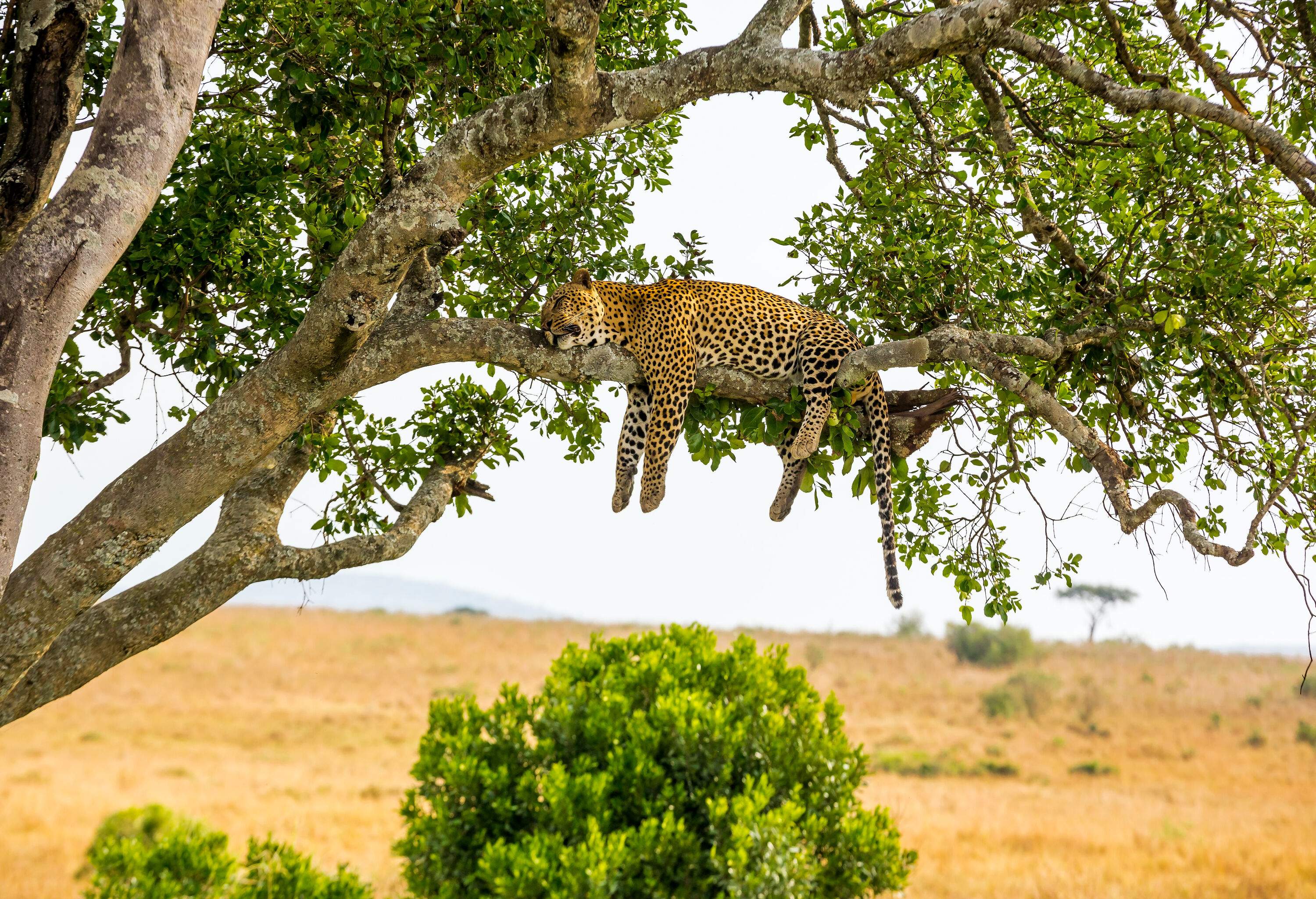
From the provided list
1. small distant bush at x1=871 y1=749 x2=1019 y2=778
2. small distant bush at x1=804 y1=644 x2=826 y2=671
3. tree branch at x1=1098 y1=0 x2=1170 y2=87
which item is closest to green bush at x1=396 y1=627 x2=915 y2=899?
tree branch at x1=1098 y1=0 x2=1170 y2=87

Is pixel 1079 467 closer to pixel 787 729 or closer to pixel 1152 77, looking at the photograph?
pixel 1152 77

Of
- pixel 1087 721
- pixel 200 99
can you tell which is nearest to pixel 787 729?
pixel 200 99

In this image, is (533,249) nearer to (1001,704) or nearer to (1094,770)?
(1094,770)

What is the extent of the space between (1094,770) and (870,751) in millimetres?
4680

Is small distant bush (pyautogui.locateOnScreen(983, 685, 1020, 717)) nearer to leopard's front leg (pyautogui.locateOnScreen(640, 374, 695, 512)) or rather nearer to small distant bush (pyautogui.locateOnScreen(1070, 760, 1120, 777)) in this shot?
small distant bush (pyautogui.locateOnScreen(1070, 760, 1120, 777))

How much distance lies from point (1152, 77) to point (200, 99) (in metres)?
5.12

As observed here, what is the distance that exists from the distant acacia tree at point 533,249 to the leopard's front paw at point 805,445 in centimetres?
17

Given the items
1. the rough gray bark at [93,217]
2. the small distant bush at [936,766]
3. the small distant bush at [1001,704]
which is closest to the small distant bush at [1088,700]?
the small distant bush at [1001,704]

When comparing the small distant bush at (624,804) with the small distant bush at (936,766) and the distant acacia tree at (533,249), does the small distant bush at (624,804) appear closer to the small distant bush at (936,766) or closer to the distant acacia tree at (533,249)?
the distant acacia tree at (533,249)

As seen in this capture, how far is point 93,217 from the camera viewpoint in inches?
138

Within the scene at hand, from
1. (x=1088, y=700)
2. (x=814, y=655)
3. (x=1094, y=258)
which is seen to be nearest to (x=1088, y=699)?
(x=1088, y=700)

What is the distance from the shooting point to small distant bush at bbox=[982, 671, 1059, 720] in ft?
75.0

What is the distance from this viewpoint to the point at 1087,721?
2241 cm

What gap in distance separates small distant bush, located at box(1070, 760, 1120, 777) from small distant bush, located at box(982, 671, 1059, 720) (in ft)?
8.77
